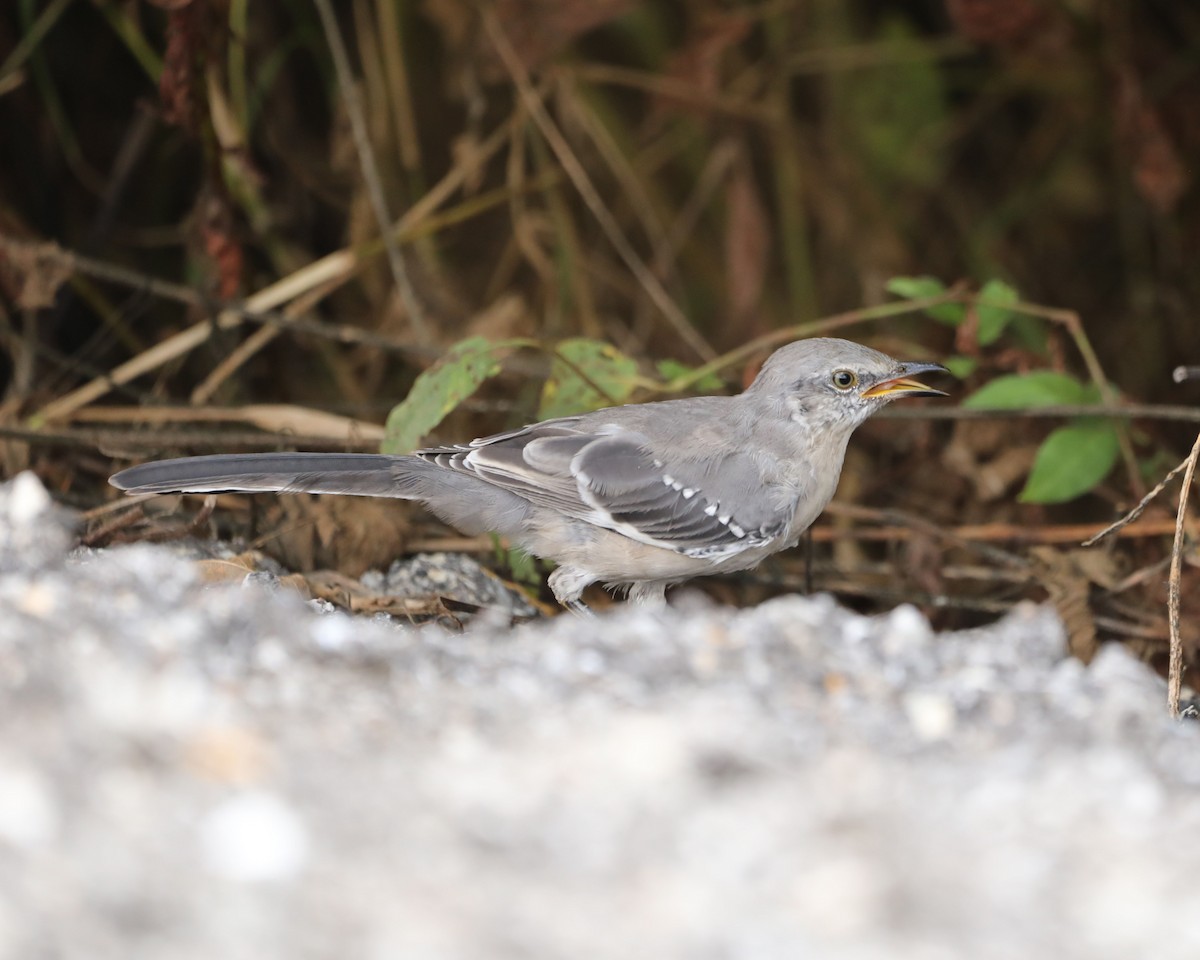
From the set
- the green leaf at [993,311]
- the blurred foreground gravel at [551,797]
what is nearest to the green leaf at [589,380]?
the green leaf at [993,311]

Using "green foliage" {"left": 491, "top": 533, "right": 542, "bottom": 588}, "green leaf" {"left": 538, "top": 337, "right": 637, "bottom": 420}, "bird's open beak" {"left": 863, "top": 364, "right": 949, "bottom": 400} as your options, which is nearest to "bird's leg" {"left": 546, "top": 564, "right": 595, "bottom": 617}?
"green foliage" {"left": 491, "top": 533, "right": 542, "bottom": 588}

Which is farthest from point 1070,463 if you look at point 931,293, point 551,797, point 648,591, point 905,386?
point 551,797

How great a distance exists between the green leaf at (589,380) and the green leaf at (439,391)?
340 mm

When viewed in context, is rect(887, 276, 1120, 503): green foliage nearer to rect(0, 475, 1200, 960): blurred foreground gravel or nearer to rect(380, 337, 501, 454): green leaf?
rect(380, 337, 501, 454): green leaf

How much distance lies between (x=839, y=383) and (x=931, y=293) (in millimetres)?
583

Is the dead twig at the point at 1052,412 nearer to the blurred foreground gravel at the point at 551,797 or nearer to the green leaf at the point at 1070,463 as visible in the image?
the green leaf at the point at 1070,463

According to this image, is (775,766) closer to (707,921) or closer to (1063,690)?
(707,921)

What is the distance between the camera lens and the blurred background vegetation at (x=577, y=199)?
183 inches

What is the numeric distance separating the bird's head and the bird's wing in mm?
249

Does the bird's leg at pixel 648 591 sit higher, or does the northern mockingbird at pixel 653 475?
the northern mockingbird at pixel 653 475

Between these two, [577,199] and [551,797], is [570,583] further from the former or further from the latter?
[577,199]

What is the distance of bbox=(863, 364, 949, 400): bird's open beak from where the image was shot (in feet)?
12.5

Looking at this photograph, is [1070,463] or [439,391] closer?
[439,391]

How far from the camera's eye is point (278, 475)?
11.3 ft
